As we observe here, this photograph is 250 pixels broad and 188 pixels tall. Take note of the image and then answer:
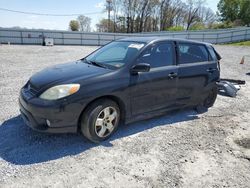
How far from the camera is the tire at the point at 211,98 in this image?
17.9 ft

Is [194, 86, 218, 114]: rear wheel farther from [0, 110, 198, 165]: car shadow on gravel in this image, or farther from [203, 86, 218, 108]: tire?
[0, 110, 198, 165]: car shadow on gravel

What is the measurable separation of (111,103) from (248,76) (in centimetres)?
840

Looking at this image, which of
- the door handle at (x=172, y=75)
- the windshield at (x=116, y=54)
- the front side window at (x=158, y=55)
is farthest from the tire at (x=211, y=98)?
the windshield at (x=116, y=54)

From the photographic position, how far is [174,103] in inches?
181

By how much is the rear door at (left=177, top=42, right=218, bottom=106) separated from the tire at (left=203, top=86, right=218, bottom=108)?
0.32 meters

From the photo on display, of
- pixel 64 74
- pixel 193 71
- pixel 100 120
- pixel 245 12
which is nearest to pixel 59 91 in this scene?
pixel 64 74

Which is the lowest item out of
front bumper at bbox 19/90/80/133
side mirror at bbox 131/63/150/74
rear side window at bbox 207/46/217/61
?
front bumper at bbox 19/90/80/133

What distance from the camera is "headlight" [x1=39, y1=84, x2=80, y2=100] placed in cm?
321

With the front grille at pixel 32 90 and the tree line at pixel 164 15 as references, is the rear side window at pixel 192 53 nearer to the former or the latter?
the front grille at pixel 32 90

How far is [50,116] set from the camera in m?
3.16

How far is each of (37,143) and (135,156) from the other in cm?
150

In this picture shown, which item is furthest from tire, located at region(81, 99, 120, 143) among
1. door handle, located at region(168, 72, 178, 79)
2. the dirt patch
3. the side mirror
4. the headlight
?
the dirt patch

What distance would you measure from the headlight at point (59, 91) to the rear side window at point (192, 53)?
7.61ft

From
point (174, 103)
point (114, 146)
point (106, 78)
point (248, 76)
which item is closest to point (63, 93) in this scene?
point (106, 78)
